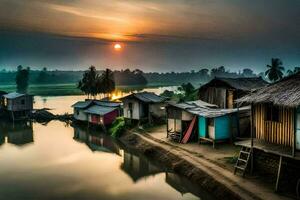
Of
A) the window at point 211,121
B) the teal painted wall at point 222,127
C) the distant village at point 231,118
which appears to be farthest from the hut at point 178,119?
the teal painted wall at point 222,127

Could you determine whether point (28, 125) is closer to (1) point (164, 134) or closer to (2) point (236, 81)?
(1) point (164, 134)

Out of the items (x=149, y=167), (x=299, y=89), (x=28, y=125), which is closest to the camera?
(x=299, y=89)

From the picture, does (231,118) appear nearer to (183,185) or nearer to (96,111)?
(183,185)

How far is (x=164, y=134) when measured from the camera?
3331cm

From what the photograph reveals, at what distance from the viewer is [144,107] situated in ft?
130

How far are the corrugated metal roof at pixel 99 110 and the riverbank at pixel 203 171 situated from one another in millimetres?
10971

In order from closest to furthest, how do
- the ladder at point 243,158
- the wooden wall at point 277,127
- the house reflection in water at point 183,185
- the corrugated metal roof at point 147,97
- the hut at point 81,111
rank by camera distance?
the wooden wall at point 277,127 → the ladder at point 243,158 → the house reflection in water at point 183,185 → the corrugated metal roof at point 147,97 → the hut at point 81,111

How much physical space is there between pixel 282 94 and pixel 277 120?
1860 millimetres

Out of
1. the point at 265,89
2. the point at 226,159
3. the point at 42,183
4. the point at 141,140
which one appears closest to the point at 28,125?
the point at 141,140

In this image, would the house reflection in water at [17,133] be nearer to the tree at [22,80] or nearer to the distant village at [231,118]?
the distant village at [231,118]

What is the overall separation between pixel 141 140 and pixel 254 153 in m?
15.0

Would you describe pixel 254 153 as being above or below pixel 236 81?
below

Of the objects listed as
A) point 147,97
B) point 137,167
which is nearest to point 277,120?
point 137,167

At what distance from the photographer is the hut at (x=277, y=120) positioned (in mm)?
16016
